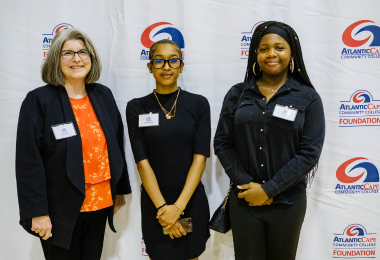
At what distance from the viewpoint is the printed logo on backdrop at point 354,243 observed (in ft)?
7.16

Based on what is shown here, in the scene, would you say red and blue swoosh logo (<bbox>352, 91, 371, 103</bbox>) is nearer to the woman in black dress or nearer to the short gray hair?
the woman in black dress

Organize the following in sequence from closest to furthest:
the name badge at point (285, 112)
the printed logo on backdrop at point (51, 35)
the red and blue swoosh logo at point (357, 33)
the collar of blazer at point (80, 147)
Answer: the name badge at point (285, 112)
the collar of blazer at point (80, 147)
the red and blue swoosh logo at point (357, 33)
the printed logo on backdrop at point (51, 35)

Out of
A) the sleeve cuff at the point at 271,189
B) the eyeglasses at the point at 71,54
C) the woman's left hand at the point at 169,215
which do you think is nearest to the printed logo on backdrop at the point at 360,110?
the sleeve cuff at the point at 271,189

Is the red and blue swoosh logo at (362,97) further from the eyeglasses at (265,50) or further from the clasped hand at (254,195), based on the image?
the clasped hand at (254,195)

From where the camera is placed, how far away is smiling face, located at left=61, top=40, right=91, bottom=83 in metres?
1.62

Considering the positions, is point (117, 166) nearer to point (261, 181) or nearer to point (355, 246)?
point (261, 181)

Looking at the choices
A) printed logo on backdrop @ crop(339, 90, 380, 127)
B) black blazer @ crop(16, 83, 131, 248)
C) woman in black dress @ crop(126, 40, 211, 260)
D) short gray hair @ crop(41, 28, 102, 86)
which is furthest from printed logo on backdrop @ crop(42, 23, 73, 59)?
printed logo on backdrop @ crop(339, 90, 380, 127)

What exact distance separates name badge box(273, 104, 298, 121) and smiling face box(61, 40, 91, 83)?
1144 mm

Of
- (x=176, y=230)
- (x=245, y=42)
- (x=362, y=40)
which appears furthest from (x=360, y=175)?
(x=176, y=230)

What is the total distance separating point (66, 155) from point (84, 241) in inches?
23.6

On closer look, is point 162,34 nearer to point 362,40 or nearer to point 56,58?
point 56,58

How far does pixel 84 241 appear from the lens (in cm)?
174

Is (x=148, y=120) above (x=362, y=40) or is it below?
below

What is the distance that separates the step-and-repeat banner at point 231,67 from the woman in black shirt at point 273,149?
57 cm
